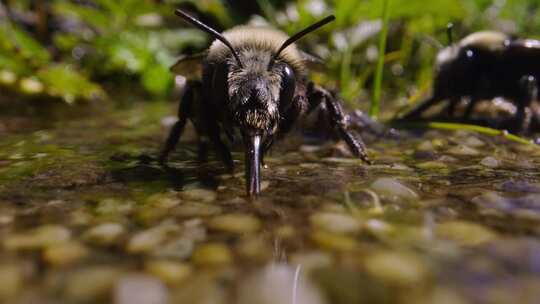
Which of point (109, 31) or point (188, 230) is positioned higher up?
point (109, 31)

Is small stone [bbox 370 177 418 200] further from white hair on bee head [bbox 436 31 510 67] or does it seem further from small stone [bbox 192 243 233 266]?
white hair on bee head [bbox 436 31 510 67]

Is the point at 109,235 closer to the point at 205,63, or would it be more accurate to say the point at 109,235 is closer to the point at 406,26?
the point at 205,63

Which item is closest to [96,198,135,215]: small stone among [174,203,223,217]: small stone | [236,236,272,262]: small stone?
[174,203,223,217]: small stone

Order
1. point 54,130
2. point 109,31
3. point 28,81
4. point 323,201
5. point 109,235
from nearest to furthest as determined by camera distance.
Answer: point 109,235, point 323,201, point 54,130, point 28,81, point 109,31

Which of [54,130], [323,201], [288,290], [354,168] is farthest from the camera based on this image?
[54,130]

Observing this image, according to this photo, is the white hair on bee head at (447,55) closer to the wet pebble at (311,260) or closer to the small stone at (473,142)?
the small stone at (473,142)

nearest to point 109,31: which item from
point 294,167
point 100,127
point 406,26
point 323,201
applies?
point 100,127
